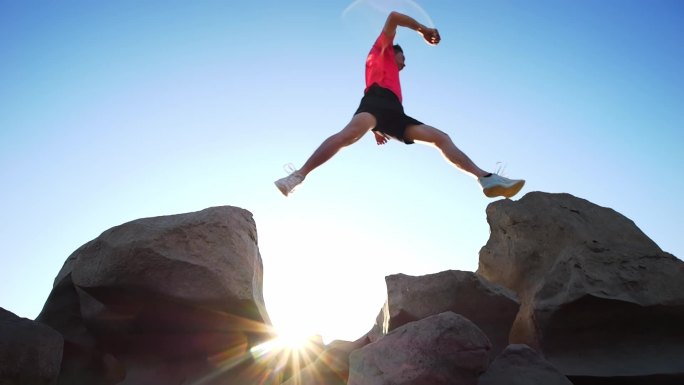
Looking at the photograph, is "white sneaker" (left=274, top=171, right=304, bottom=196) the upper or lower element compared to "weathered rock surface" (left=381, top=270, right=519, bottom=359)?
upper

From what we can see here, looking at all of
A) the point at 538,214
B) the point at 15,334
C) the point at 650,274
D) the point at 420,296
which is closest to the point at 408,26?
the point at 538,214

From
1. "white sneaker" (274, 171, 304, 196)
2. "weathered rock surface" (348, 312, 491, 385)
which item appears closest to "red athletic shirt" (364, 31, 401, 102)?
"white sneaker" (274, 171, 304, 196)

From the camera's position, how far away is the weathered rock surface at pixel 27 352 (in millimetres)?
3850

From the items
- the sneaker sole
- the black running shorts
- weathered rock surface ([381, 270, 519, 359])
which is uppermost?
the black running shorts

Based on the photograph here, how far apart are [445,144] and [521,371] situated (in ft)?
8.23

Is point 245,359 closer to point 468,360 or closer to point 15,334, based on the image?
point 15,334

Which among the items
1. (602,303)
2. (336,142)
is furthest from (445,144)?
(602,303)

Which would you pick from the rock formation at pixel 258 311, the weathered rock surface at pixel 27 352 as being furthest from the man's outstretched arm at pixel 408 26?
the weathered rock surface at pixel 27 352

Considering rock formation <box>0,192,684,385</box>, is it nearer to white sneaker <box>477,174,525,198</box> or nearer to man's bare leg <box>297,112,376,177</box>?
white sneaker <box>477,174,525,198</box>

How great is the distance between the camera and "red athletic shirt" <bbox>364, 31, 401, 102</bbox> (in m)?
5.82

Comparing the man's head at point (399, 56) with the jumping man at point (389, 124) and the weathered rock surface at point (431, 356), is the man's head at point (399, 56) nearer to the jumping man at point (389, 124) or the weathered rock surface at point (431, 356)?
the jumping man at point (389, 124)

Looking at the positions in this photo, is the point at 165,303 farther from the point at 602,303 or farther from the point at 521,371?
the point at 602,303

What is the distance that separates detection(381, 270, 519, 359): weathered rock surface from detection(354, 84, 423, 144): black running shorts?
1.72 metres

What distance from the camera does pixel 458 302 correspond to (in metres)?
4.66
